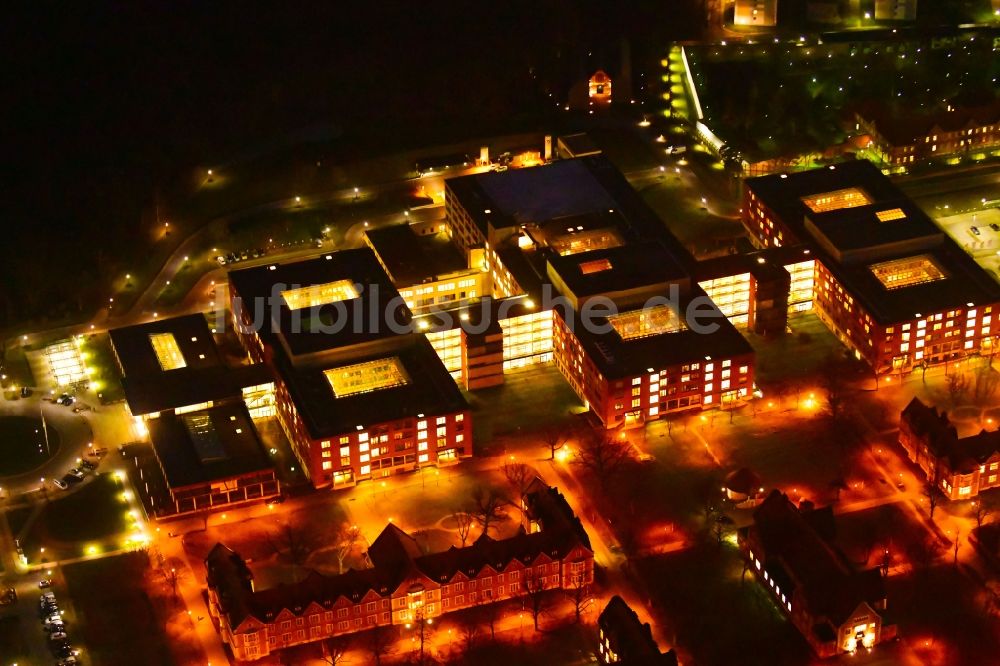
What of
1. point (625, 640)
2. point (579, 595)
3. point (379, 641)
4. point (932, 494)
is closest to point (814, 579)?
point (625, 640)

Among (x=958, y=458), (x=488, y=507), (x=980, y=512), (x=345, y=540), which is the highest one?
(x=958, y=458)

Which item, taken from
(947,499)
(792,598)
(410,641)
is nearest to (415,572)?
(410,641)

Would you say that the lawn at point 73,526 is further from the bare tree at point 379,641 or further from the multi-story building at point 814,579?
the multi-story building at point 814,579

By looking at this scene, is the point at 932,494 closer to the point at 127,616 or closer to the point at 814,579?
the point at 814,579

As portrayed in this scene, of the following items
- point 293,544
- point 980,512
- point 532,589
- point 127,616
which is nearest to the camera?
point 532,589

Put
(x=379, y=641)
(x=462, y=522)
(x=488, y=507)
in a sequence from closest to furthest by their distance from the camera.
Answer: (x=379, y=641) → (x=462, y=522) → (x=488, y=507)

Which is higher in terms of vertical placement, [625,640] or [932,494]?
[932,494]

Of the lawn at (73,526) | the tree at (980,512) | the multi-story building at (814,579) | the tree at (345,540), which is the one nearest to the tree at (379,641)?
the tree at (345,540)

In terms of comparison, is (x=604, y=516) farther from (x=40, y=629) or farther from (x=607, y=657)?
(x=40, y=629)
